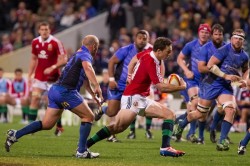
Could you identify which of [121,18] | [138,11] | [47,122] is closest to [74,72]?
[47,122]

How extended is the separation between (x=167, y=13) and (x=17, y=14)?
6921mm

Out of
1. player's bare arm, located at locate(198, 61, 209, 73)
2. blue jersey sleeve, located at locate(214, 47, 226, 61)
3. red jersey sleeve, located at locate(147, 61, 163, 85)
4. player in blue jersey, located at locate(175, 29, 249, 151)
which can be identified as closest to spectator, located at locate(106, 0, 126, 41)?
player's bare arm, located at locate(198, 61, 209, 73)

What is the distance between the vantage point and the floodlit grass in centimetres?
1369

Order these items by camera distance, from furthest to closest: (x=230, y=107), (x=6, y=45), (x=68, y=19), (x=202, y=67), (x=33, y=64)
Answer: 1. (x=68, y=19)
2. (x=6, y=45)
3. (x=33, y=64)
4. (x=202, y=67)
5. (x=230, y=107)

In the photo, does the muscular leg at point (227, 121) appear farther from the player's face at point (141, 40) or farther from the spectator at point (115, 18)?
the spectator at point (115, 18)

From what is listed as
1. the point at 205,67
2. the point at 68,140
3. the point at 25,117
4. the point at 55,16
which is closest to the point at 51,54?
the point at 68,140

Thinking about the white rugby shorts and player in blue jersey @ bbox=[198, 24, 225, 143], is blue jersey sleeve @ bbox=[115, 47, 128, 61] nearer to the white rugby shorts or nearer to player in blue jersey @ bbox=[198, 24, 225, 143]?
player in blue jersey @ bbox=[198, 24, 225, 143]

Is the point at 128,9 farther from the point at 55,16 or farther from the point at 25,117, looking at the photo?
the point at 25,117

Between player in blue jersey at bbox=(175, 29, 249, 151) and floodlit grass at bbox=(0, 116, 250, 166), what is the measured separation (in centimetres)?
63

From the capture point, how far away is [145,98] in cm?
1453

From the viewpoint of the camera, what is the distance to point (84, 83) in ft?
49.0

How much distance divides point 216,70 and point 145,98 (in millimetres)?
2267

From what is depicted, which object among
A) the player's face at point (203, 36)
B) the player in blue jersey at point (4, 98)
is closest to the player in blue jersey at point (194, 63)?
the player's face at point (203, 36)

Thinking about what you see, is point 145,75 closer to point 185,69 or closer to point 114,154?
point 114,154
